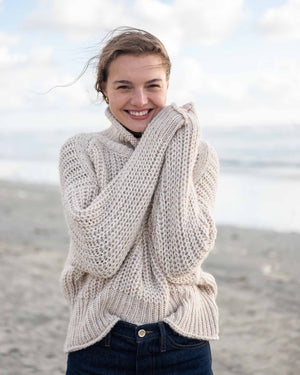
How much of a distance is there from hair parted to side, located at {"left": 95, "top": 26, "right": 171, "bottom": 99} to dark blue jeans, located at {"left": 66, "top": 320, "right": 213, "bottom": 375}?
3.89 feet

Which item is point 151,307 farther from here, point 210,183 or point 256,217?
point 256,217

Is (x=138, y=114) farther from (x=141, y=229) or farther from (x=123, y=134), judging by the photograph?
(x=141, y=229)

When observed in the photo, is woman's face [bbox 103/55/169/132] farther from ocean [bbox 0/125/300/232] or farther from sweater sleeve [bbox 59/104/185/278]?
ocean [bbox 0/125/300/232]

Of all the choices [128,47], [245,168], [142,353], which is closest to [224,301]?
[142,353]

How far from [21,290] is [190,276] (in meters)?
3.22

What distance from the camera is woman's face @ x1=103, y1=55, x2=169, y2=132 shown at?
215 centimetres

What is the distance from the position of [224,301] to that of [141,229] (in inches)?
123

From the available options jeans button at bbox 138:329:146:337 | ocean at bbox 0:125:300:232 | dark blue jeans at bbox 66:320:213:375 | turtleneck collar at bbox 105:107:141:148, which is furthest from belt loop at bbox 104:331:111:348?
ocean at bbox 0:125:300:232

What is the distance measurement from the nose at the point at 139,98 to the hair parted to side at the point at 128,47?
0.17 metres

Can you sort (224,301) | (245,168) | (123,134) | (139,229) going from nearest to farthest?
(139,229), (123,134), (224,301), (245,168)

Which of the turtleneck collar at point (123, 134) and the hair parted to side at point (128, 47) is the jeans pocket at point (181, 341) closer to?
the turtleneck collar at point (123, 134)

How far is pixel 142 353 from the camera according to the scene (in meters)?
1.99

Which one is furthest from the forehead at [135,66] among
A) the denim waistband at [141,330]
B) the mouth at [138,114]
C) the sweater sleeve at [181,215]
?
the denim waistband at [141,330]

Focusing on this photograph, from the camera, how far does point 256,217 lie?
9.34m
